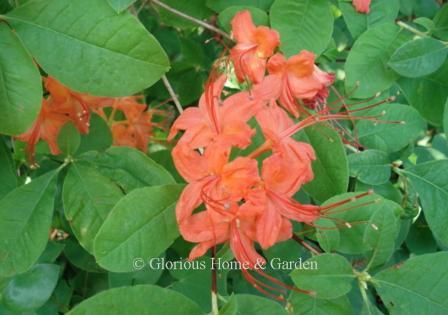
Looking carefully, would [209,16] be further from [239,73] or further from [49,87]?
[49,87]

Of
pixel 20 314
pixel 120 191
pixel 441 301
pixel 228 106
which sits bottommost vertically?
pixel 20 314

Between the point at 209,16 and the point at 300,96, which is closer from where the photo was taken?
the point at 300,96

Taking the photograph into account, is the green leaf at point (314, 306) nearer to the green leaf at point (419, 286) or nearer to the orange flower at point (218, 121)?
the green leaf at point (419, 286)

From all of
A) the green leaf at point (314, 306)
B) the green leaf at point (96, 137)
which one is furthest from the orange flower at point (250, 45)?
the green leaf at point (314, 306)

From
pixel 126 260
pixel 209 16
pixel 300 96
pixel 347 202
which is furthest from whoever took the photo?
pixel 209 16

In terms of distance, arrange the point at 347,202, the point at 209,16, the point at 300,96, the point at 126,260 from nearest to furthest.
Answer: the point at 126,260 < the point at 347,202 < the point at 300,96 < the point at 209,16

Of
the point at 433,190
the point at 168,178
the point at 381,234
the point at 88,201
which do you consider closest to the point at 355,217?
the point at 381,234

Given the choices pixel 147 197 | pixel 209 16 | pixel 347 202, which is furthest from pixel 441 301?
pixel 209 16
